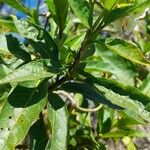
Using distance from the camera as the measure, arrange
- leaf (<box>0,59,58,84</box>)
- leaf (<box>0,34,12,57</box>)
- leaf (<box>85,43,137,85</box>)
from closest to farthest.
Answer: leaf (<box>0,59,58,84</box>)
leaf (<box>0,34,12,57</box>)
leaf (<box>85,43,137,85</box>)

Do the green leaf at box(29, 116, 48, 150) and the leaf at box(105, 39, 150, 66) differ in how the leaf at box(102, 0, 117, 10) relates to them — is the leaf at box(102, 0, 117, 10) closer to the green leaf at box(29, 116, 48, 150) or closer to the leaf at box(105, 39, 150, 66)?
the leaf at box(105, 39, 150, 66)

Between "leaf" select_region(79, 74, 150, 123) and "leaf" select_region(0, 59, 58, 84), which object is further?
"leaf" select_region(79, 74, 150, 123)

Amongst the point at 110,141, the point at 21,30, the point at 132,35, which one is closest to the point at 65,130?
the point at 21,30

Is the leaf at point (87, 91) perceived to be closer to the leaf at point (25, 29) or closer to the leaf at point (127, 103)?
the leaf at point (127, 103)

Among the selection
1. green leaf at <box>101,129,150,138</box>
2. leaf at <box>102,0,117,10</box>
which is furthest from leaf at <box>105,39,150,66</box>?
green leaf at <box>101,129,150,138</box>

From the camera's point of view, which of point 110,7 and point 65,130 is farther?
point 65,130

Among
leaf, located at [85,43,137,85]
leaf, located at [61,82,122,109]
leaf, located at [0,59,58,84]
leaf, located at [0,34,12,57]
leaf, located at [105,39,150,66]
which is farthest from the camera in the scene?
leaf, located at [85,43,137,85]

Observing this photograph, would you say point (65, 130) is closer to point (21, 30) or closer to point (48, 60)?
point (48, 60)
